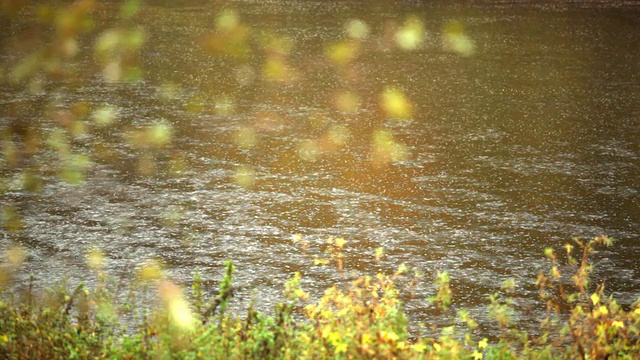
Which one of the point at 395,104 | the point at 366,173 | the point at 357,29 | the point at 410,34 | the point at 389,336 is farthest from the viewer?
the point at 357,29

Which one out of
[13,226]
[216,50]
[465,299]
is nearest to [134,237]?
[13,226]

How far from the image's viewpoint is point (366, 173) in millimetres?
8844

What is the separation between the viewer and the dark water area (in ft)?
22.8

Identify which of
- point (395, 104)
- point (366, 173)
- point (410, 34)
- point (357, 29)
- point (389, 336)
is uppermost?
point (357, 29)

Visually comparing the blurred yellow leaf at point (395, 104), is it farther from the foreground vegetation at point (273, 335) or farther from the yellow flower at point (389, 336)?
the yellow flower at point (389, 336)

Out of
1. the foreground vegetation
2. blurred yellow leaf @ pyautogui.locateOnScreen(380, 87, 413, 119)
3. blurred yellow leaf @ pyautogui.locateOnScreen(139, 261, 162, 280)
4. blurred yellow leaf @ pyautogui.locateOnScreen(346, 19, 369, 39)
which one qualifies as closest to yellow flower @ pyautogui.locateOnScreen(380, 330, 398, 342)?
the foreground vegetation

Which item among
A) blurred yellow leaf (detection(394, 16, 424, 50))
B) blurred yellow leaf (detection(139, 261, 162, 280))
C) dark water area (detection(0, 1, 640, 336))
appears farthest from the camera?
blurred yellow leaf (detection(394, 16, 424, 50))

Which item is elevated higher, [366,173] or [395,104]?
[395,104]

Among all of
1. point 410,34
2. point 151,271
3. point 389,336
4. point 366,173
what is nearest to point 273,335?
point 389,336

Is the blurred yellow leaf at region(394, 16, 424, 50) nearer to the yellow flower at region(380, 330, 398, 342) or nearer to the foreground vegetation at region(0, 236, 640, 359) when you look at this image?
the foreground vegetation at region(0, 236, 640, 359)

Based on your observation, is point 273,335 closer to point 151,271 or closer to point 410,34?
point 151,271

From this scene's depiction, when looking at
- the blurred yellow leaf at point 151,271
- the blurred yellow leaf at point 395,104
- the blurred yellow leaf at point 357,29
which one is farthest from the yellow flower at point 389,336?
the blurred yellow leaf at point 357,29

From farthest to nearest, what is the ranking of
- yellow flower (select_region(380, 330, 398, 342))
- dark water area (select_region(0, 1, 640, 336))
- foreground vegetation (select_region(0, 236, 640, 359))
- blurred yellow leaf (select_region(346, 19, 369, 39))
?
blurred yellow leaf (select_region(346, 19, 369, 39)), dark water area (select_region(0, 1, 640, 336)), foreground vegetation (select_region(0, 236, 640, 359)), yellow flower (select_region(380, 330, 398, 342))

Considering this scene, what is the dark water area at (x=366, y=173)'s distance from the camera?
695 centimetres
